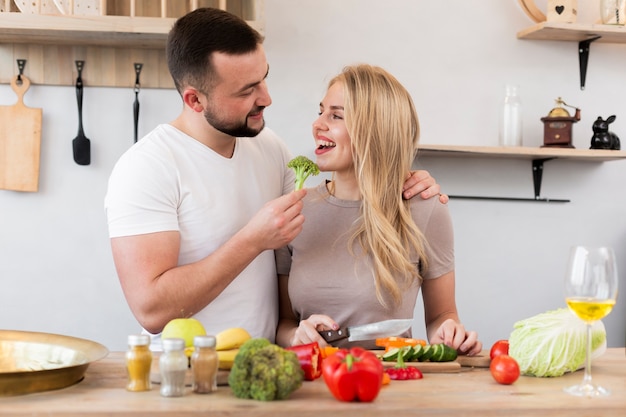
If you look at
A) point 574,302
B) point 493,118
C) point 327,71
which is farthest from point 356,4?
point 574,302

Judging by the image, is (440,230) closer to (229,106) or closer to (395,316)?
(395,316)

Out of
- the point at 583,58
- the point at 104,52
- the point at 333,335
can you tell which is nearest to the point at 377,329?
the point at 333,335

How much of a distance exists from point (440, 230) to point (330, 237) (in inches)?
12.1

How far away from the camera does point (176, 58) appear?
220 centimetres

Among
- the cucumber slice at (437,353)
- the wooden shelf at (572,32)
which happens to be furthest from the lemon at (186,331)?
the wooden shelf at (572,32)

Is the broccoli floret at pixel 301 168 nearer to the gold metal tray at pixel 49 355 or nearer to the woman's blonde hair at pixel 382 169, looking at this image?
the woman's blonde hair at pixel 382 169

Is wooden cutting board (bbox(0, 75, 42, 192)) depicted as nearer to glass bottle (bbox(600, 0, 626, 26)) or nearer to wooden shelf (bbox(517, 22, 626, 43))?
wooden shelf (bbox(517, 22, 626, 43))

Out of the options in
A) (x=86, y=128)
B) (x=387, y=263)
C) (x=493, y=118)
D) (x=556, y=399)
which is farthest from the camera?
(x=493, y=118)

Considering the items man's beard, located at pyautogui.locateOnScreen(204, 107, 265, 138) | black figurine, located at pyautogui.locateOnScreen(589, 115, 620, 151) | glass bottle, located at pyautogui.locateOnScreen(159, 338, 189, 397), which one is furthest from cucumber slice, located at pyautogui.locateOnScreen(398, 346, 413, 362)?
black figurine, located at pyautogui.locateOnScreen(589, 115, 620, 151)

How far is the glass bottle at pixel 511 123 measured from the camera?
336 cm

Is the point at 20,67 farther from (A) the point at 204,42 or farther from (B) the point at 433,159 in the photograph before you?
(B) the point at 433,159

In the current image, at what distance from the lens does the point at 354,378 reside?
1.36 meters

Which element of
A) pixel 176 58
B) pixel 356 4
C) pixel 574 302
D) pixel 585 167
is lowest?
pixel 574 302

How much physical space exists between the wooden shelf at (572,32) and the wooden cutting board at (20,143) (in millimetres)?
2079
